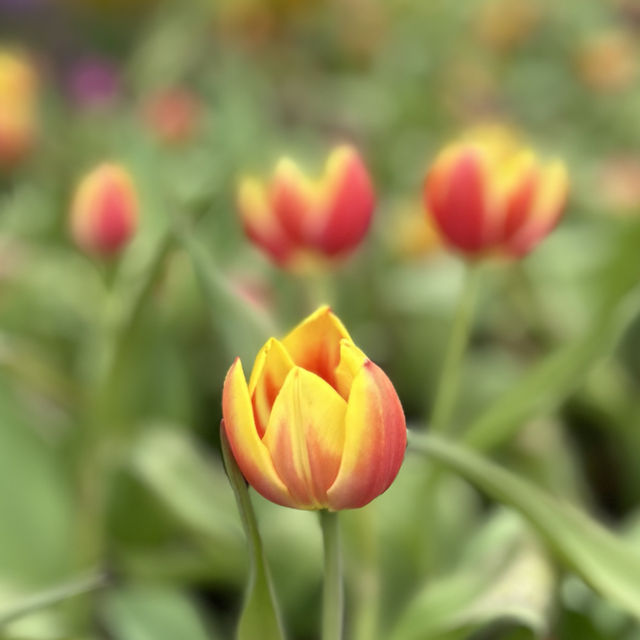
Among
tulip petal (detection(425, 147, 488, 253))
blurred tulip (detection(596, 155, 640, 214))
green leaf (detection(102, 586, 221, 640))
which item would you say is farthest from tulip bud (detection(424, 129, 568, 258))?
blurred tulip (detection(596, 155, 640, 214))

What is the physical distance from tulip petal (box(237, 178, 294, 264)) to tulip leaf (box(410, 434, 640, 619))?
0.41 ft

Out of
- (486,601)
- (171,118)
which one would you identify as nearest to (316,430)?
(486,601)

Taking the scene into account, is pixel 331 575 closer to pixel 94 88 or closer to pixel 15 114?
pixel 15 114

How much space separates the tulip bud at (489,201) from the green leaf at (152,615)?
23 centimetres

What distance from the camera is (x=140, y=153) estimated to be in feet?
3.23

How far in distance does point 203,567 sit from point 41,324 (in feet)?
1.20

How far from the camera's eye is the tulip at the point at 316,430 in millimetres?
219

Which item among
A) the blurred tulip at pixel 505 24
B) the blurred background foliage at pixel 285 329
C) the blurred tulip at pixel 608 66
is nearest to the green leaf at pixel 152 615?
the blurred background foliage at pixel 285 329

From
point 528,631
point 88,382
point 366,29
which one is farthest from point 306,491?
point 366,29

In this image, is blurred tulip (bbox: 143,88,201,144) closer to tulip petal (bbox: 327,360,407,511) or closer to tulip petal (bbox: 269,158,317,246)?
tulip petal (bbox: 269,158,317,246)

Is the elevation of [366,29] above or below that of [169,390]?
above

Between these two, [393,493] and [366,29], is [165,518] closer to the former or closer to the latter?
[393,493]

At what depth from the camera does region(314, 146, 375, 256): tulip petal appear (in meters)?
0.37

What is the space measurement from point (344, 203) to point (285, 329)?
19 cm
